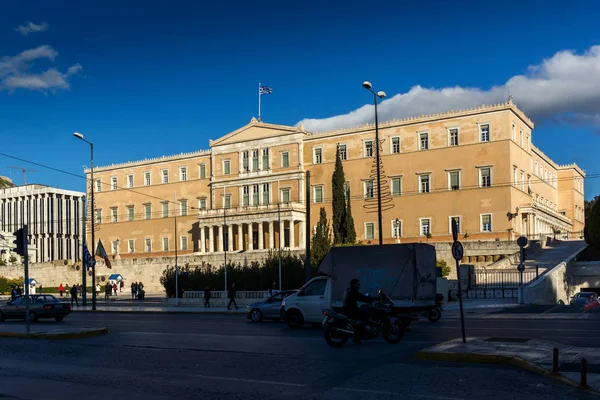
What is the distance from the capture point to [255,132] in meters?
86.5

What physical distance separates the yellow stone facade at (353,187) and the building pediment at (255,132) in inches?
4.9

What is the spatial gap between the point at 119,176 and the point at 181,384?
300 ft

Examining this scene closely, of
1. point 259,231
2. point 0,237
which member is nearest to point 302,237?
point 259,231

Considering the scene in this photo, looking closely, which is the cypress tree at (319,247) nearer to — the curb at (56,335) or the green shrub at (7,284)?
the curb at (56,335)

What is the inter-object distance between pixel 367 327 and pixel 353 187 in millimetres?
63909

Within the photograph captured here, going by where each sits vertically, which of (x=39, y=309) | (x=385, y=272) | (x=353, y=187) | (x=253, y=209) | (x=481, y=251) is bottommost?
(x=39, y=309)

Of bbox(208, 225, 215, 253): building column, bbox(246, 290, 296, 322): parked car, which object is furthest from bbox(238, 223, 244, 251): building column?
bbox(246, 290, 296, 322): parked car

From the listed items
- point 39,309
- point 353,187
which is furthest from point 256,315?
point 353,187

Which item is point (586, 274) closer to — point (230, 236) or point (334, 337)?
point (334, 337)

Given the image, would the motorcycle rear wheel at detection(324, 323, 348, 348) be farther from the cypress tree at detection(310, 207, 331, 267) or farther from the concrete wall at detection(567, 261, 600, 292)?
the concrete wall at detection(567, 261, 600, 292)

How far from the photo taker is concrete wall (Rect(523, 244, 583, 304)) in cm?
3628

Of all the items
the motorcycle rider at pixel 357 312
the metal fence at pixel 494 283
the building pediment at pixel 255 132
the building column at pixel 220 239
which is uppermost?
the building pediment at pixel 255 132

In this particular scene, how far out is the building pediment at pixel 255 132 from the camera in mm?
84062

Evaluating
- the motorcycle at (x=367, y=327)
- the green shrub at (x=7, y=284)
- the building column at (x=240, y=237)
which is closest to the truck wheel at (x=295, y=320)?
the motorcycle at (x=367, y=327)
